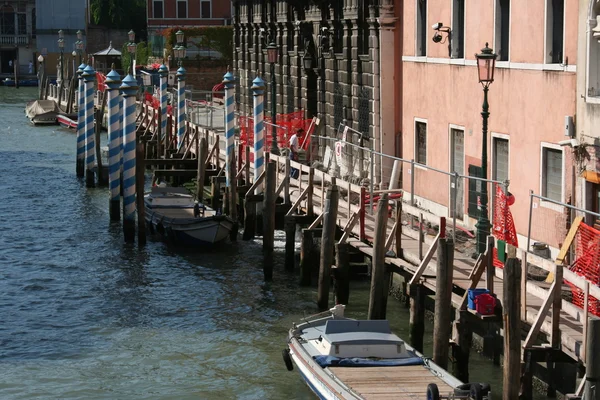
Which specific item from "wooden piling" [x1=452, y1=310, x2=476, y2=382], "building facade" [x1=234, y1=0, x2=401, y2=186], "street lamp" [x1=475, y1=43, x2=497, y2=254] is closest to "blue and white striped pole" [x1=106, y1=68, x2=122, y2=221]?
"building facade" [x1=234, y1=0, x2=401, y2=186]

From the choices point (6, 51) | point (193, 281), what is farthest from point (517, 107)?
point (6, 51)

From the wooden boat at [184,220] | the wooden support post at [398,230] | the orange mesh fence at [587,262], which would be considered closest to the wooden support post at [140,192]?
the wooden boat at [184,220]

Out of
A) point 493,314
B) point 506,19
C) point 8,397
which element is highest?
point 506,19

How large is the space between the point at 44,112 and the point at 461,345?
5347 centimetres

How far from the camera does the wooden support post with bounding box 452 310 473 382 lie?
61.6 ft

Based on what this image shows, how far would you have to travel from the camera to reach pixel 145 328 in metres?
24.4

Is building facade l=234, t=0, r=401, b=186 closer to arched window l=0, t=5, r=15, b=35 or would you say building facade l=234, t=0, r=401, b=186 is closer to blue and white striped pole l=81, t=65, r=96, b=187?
blue and white striped pole l=81, t=65, r=96, b=187

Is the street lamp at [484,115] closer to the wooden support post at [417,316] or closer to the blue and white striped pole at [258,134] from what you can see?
the wooden support post at [417,316]

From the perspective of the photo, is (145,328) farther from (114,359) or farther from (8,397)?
(8,397)

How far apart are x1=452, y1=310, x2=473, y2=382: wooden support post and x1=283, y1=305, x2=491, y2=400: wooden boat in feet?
1.81

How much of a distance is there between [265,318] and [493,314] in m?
7.12

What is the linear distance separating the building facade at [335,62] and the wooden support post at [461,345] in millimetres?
15822

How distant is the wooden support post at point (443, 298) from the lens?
18422mm

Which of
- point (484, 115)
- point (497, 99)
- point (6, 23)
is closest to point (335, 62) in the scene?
point (497, 99)
